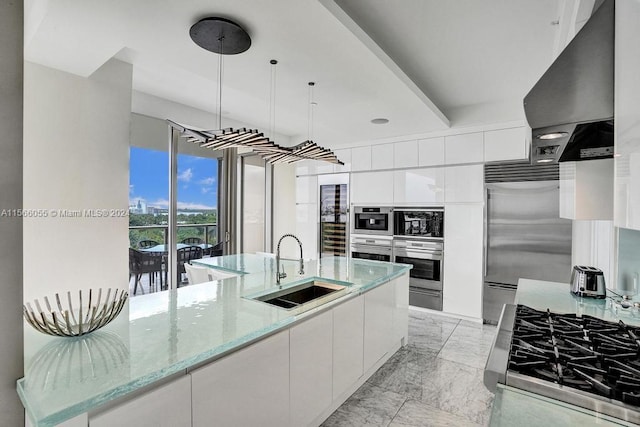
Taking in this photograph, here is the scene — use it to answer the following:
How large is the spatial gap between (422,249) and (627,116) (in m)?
3.88

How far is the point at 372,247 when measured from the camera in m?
Answer: 4.91

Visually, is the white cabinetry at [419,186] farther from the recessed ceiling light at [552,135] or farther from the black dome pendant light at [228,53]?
the recessed ceiling light at [552,135]

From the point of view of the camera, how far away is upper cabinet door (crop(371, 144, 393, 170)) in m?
4.75

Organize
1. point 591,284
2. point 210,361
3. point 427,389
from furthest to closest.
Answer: point 427,389 → point 591,284 → point 210,361

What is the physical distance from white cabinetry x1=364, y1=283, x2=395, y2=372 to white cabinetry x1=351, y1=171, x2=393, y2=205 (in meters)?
2.09

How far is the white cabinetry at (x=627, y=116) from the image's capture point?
67 cm

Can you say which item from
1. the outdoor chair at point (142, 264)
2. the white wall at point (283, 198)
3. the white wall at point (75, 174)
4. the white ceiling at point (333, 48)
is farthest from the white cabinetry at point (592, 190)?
the white wall at point (283, 198)

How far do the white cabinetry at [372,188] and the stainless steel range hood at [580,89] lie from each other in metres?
3.42

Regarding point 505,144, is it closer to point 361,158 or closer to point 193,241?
point 361,158

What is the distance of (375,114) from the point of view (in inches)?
145

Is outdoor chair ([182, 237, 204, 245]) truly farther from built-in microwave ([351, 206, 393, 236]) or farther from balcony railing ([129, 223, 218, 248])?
built-in microwave ([351, 206, 393, 236])

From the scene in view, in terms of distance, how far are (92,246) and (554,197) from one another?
4.84 m

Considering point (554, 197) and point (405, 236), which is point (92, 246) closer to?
point (405, 236)

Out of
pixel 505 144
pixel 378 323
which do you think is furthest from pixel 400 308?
pixel 505 144
